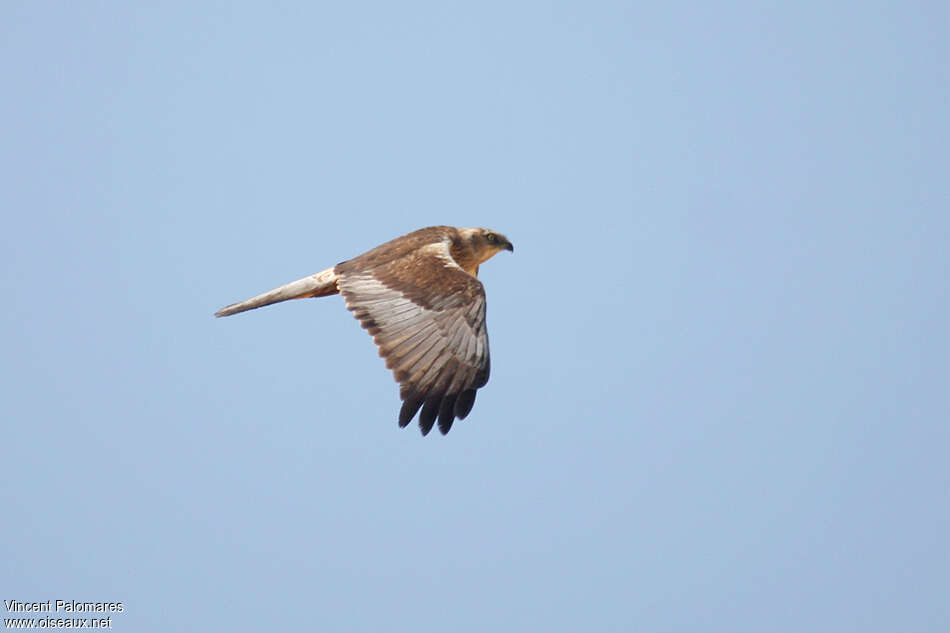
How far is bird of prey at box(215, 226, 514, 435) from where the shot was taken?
35.5 feet

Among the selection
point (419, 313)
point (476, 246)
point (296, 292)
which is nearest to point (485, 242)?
point (476, 246)

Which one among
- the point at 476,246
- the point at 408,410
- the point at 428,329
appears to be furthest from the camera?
the point at 476,246

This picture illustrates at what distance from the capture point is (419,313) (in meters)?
11.4

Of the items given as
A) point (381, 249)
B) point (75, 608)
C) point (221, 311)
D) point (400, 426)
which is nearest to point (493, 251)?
point (381, 249)

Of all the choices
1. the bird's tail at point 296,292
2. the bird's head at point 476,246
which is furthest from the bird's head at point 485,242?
the bird's tail at point 296,292

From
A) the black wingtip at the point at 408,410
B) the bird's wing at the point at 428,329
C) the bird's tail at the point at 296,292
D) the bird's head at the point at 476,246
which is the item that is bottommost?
the black wingtip at the point at 408,410

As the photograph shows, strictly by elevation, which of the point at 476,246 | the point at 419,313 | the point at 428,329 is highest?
the point at 476,246

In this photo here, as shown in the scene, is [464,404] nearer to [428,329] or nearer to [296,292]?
[428,329]

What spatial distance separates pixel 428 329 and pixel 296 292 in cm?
220

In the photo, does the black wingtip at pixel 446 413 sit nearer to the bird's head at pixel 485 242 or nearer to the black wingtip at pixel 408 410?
the black wingtip at pixel 408 410

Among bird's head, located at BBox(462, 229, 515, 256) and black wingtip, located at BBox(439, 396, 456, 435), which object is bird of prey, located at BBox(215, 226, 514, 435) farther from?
bird's head, located at BBox(462, 229, 515, 256)

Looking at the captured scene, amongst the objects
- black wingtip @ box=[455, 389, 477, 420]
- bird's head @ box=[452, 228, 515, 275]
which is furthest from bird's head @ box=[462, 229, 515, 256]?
black wingtip @ box=[455, 389, 477, 420]

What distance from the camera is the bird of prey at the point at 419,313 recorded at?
426 inches

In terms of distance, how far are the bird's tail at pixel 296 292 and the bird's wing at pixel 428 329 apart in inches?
18.2
